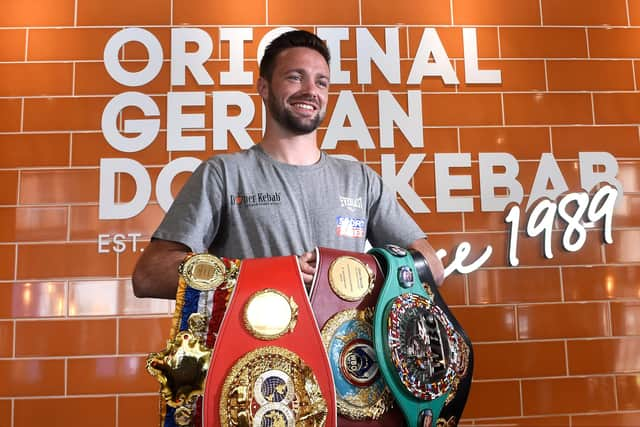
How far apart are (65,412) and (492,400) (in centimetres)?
131

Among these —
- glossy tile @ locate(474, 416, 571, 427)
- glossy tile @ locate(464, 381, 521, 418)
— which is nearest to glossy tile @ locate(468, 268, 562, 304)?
glossy tile @ locate(464, 381, 521, 418)

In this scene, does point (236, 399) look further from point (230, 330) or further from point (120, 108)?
point (120, 108)

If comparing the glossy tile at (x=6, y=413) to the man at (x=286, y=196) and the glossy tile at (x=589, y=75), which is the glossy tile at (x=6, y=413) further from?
the glossy tile at (x=589, y=75)

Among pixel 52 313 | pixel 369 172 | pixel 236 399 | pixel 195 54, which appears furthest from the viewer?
pixel 195 54

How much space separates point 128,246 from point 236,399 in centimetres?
133

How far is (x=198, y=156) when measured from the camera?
205 cm

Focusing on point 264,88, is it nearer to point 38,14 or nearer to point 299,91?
point 299,91

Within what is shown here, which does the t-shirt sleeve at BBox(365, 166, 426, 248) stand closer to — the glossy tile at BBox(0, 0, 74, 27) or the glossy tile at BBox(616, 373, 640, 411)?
the glossy tile at BBox(616, 373, 640, 411)

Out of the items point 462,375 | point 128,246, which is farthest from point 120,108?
point 462,375

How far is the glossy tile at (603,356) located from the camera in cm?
205

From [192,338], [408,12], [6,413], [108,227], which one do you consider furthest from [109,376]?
[408,12]

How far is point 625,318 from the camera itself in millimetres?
2094

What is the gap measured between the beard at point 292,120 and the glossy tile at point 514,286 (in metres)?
1.06

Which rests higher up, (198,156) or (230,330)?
(198,156)
